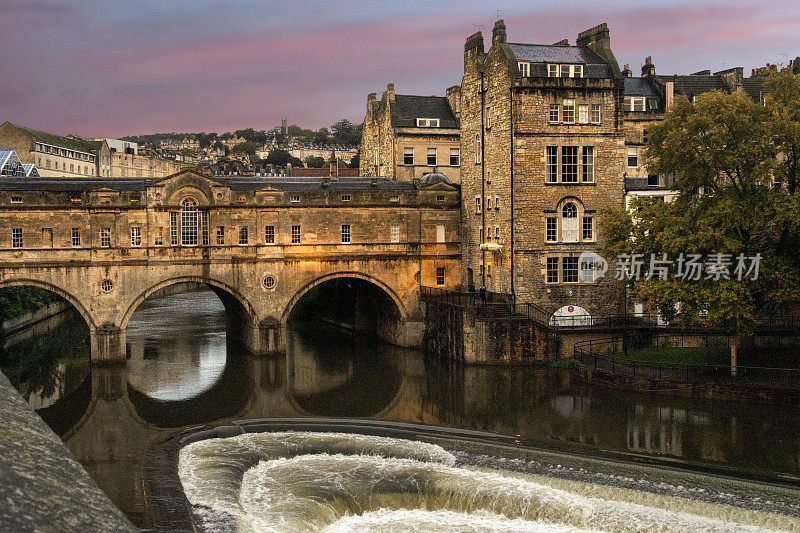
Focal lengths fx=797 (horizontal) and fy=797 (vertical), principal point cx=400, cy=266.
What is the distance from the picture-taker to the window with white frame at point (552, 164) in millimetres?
41969

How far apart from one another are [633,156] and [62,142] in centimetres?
6566

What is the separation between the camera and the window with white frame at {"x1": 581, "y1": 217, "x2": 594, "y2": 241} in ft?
139

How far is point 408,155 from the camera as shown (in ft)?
192

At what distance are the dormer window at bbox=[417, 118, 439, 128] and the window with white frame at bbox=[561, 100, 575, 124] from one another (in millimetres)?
18556

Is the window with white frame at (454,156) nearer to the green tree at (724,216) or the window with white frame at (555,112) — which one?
the window with white frame at (555,112)

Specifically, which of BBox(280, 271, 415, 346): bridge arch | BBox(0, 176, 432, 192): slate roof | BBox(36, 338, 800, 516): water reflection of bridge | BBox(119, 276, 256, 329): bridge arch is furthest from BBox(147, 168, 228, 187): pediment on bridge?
BBox(36, 338, 800, 516): water reflection of bridge

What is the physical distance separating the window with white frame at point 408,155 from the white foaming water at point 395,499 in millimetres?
34700

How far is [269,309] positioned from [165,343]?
9319 mm

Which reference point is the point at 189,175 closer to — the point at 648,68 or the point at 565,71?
the point at 565,71

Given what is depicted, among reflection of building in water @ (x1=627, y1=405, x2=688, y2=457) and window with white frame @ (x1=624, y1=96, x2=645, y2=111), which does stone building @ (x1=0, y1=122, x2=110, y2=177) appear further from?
reflection of building in water @ (x1=627, y1=405, x2=688, y2=457)

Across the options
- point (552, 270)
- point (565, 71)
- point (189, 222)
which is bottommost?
point (552, 270)

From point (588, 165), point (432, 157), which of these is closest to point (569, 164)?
point (588, 165)

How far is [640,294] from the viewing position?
3384cm

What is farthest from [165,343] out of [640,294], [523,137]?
[640,294]
